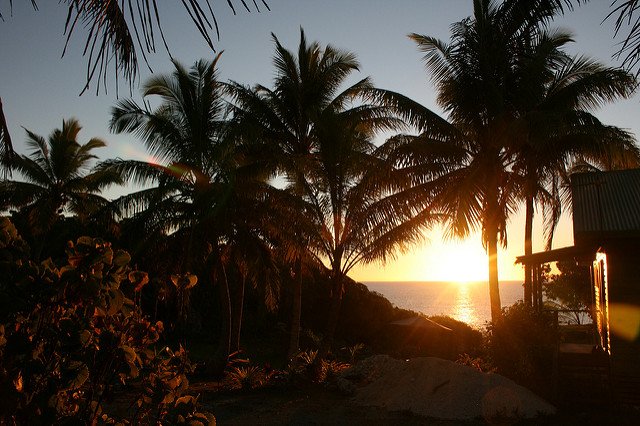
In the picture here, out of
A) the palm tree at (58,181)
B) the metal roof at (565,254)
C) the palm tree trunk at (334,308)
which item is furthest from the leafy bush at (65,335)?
the palm tree at (58,181)

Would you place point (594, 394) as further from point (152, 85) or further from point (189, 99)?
point (152, 85)

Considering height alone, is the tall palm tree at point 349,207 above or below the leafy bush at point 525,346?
above

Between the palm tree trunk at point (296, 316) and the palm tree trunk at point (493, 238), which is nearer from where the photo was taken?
the palm tree trunk at point (493, 238)

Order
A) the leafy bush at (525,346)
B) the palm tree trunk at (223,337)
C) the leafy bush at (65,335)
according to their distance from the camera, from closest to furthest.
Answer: the leafy bush at (65,335)
the leafy bush at (525,346)
the palm tree trunk at (223,337)

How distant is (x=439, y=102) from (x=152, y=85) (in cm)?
Result: 882

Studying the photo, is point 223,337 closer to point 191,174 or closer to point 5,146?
point 191,174

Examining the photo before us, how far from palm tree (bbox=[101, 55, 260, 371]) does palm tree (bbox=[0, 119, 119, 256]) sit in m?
6.75

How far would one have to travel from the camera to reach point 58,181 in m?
22.9

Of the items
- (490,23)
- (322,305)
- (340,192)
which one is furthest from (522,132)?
(322,305)

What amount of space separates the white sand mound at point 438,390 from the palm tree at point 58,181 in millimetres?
13824

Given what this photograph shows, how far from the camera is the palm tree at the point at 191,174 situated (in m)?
14.2

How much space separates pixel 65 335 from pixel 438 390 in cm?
1037

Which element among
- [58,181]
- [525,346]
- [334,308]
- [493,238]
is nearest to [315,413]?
[334,308]

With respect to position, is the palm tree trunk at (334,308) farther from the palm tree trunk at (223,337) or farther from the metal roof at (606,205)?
the metal roof at (606,205)
